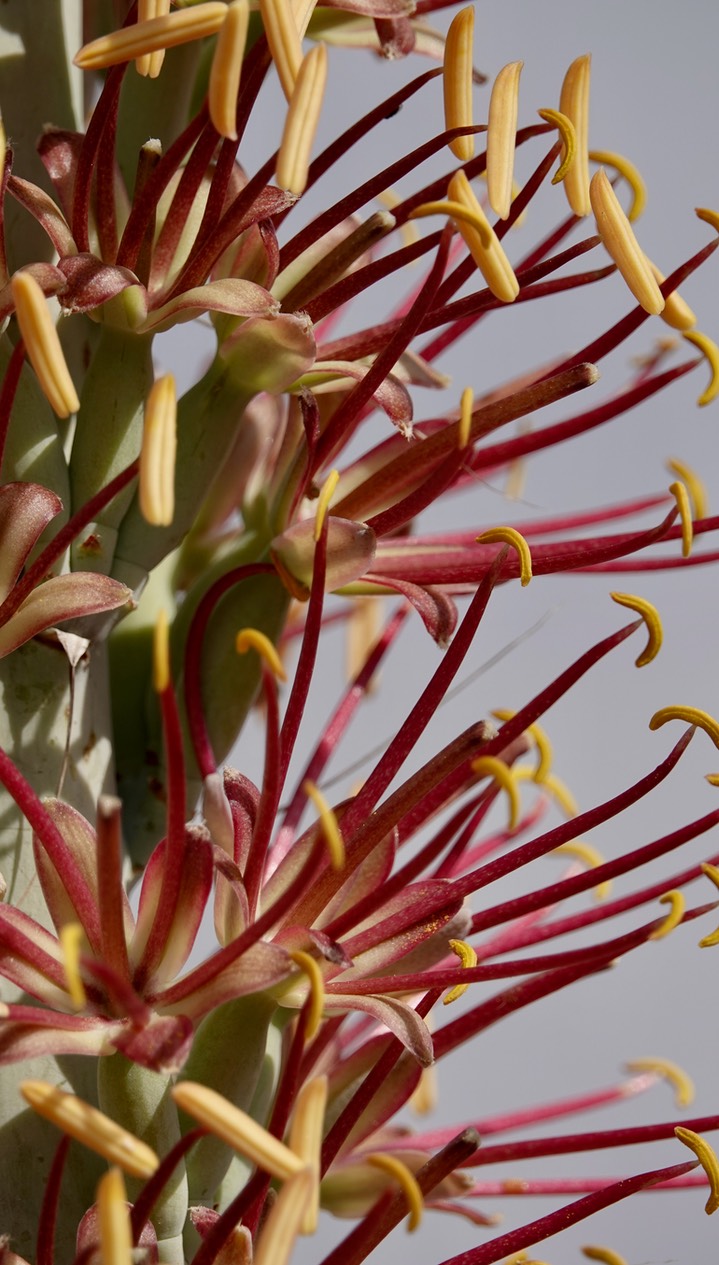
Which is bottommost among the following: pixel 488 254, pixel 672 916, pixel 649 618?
pixel 672 916

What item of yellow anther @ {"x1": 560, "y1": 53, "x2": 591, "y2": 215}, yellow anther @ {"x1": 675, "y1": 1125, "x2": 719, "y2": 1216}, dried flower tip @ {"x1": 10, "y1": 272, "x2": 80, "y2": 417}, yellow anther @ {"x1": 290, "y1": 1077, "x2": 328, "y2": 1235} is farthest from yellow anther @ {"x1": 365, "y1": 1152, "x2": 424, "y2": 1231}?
yellow anther @ {"x1": 560, "y1": 53, "x2": 591, "y2": 215}

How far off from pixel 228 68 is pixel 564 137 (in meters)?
0.17

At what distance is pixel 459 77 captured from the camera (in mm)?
687

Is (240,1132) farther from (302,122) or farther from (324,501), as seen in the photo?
(302,122)

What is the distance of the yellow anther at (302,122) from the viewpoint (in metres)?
0.59

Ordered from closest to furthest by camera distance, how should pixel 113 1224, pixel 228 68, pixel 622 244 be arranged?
pixel 113 1224
pixel 228 68
pixel 622 244

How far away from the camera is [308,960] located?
1.80ft

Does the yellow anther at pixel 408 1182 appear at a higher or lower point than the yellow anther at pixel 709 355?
lower

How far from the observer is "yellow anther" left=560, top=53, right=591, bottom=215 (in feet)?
2.24

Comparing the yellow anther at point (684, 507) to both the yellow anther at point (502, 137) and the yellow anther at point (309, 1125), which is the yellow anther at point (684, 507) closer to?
the yellow anther at point (502, 137)

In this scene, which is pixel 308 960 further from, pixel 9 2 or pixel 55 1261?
pixel 9 2

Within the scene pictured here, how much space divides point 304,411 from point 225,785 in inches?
6.4

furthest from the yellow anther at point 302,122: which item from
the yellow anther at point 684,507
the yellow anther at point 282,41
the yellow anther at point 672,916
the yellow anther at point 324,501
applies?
the yellow anther at point 672,916

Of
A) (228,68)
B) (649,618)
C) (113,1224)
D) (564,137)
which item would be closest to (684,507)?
(649,618)
